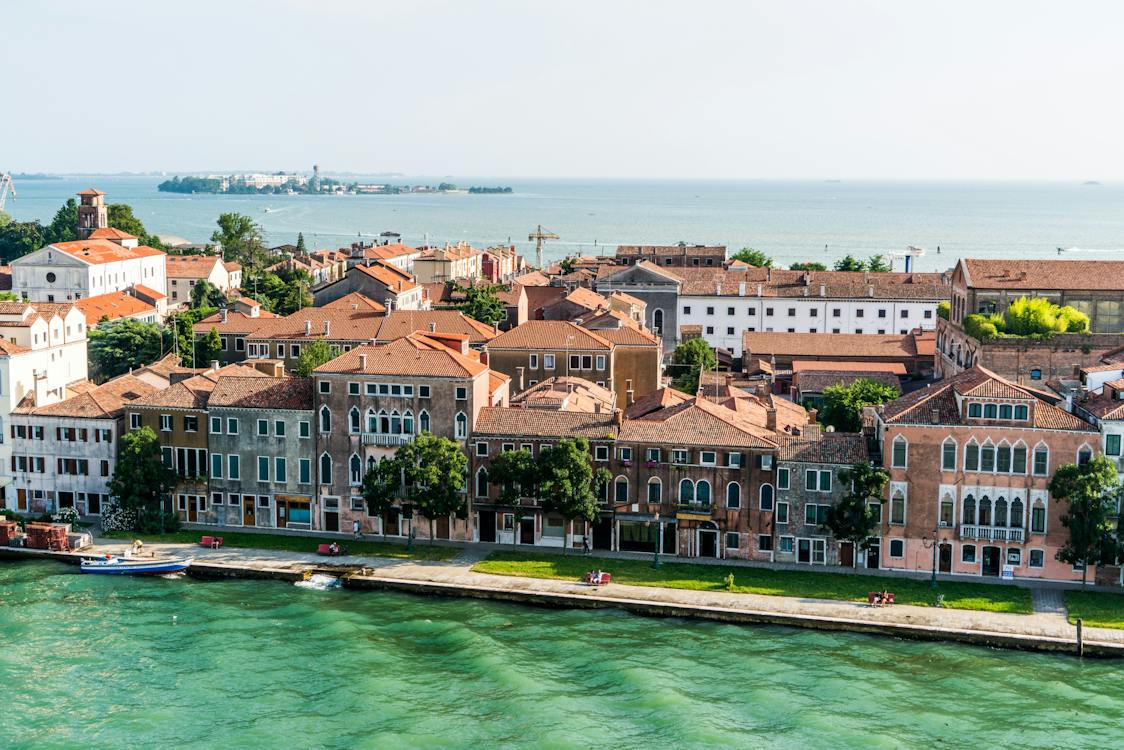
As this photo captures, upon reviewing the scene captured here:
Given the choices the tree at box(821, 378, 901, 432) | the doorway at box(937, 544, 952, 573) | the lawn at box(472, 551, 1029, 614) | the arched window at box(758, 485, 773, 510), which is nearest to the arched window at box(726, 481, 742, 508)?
the arched window at box(758, 485, 773, 510)

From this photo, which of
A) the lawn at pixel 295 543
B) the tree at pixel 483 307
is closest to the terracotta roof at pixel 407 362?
the lawn at pixel 295 543

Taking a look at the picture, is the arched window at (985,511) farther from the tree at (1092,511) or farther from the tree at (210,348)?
the tree at (210,348)

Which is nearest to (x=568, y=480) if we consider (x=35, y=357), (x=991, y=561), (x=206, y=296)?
(x=991, y=561)

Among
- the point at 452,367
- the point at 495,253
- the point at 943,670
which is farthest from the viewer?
the point at 495,253

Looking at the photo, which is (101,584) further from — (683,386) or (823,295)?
(823,295)

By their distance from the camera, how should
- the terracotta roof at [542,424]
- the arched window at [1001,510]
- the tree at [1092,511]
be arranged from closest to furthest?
the tree at [1092,511] < the arched window at [1001,510] < the terracotta roof at [542,424]

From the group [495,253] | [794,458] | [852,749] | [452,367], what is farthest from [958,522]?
[495,253]
